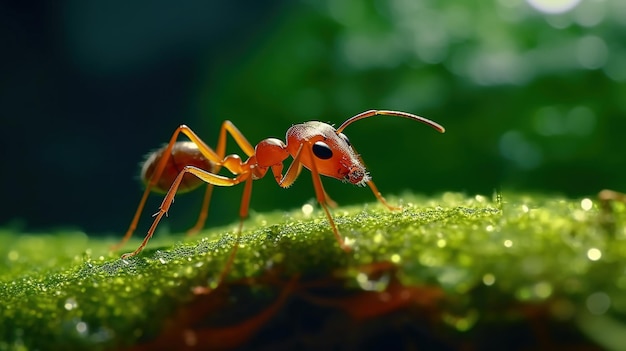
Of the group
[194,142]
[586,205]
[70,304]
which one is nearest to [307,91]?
[194,142]

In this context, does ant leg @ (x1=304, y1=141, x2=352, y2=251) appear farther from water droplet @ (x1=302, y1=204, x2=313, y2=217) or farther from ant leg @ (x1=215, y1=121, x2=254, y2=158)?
ant leg @ (x1=215, y1=121, x2=254, y2=158)

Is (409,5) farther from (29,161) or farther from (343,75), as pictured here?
(29,161)

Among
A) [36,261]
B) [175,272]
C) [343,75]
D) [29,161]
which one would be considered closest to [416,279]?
[175,272]

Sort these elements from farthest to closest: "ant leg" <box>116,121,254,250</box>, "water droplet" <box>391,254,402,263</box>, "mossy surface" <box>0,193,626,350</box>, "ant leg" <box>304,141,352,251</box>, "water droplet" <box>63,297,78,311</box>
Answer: "ant leg" <box>116,121,254,250</box>
"ant leg" <box>304,141,352,251</box>
"water droplet" <box>63,297,78,311</box>
"water droplet" <box>391,254,402,263</box>
"mossy surface" <box>0,193,626,350</box>

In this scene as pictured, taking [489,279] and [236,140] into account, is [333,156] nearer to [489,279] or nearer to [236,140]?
[236,140]

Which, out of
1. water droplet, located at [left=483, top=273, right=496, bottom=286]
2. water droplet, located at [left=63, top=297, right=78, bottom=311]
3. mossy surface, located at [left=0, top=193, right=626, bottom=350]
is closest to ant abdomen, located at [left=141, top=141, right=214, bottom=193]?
mossy surface, located at [left=0, top=193, right=626, bottom=350]

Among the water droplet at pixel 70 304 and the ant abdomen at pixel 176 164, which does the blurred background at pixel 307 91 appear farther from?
the water droplet at pixel 70 304

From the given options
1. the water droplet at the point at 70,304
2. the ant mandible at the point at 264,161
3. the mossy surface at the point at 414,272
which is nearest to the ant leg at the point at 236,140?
the ant mandible at the point at 264,161
